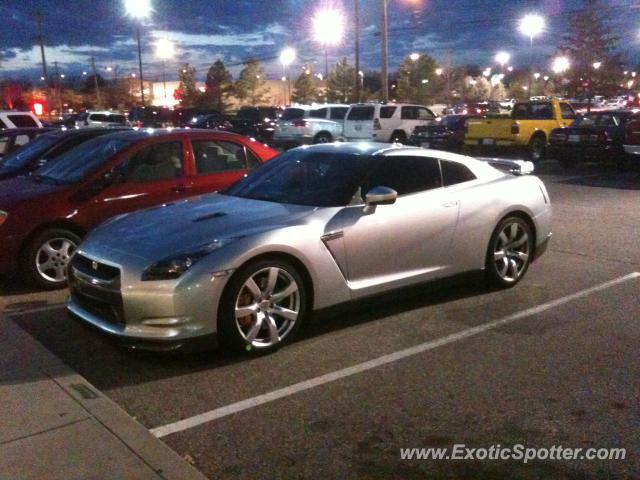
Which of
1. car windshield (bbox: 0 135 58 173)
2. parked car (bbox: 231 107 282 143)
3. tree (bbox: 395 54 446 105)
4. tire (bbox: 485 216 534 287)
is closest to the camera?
tire (bbox: 485 216 534 287)

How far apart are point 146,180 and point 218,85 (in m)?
66.1

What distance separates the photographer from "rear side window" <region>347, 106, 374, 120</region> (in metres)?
24.0

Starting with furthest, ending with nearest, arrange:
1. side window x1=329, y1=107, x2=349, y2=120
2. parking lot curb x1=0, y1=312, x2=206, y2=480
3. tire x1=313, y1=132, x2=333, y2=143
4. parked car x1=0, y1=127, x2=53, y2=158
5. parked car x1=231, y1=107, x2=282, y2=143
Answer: parked car x1=231, y1=107, x2=282, y2=143 < side window x1=329, y1=107, x2=349, y2=120 < tire x1=313, y1=132, x2=333, y2=143 < parked car x1=0, y1=127, x2=53, y2=158 < parking lot curb x1=0, y1=312, x2=206, y2=480

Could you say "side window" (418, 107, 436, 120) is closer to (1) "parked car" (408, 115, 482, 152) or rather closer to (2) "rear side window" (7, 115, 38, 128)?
(1) "parked car" (408, 115, 482, 152)

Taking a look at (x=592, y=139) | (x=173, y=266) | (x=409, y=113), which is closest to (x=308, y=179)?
(x=173, y=266)

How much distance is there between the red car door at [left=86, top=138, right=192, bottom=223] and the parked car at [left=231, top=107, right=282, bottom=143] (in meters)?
24.1

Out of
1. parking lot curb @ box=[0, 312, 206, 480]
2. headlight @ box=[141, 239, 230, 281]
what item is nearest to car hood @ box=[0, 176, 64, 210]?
parking lot curb @ box=[0, 312, 206, 480]

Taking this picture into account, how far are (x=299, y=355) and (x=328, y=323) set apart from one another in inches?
30.0

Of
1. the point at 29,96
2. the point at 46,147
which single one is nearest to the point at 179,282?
the point at 46,147

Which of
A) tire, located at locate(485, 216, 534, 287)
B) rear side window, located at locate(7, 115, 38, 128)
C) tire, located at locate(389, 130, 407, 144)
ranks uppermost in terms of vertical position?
rear side window, located at locate(7, 115, 38, 128)

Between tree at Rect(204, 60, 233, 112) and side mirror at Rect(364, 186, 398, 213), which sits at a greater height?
tree at Rect(204, 60, 233, 112)

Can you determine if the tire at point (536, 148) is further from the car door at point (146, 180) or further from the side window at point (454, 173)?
the car door at point (146, 180)

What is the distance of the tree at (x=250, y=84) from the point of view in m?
71.4

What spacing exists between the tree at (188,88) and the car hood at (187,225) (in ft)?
231
